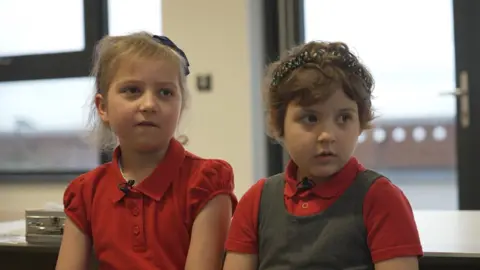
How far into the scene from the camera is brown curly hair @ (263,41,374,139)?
4.03 feet

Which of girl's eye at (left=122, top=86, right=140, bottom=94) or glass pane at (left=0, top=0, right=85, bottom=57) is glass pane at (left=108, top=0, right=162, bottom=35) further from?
girl's eye at (left=122, top=86, right=140, bottom=94)

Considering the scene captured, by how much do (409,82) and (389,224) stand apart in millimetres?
2629

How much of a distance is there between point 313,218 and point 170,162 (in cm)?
39

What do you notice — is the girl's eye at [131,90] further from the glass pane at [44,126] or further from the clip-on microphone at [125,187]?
the glass pane at [44,126]

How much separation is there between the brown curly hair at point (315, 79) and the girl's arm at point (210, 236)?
23cm

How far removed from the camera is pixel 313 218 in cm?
124

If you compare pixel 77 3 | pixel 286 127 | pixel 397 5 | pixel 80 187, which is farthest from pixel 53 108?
pixel 286 127

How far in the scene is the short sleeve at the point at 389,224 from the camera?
3.78 ft

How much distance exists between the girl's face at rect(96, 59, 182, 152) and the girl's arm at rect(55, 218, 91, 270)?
0.84 ft

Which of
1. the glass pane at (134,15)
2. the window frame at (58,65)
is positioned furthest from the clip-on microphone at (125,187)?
the window frame at (58,65)

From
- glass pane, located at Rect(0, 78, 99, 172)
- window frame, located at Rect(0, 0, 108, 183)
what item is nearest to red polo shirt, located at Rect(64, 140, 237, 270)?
window frame, located at Rect(0, 0, 108, 183)

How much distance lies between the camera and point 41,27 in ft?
14.5

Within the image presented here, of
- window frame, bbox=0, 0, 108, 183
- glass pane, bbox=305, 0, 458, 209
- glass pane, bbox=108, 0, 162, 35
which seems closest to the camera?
glass pane, bbox=305, 0, 458, 209

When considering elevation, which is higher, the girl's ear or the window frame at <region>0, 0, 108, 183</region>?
the window frame at <region>0, 0, 108, 183</region>
